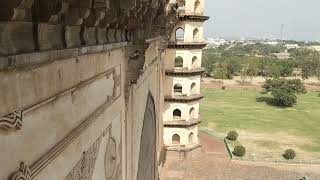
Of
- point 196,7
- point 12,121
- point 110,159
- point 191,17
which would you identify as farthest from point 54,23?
point 196,7

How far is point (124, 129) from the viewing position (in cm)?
797

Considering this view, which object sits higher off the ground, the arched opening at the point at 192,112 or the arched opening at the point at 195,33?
the arched opening at the point at 195,33

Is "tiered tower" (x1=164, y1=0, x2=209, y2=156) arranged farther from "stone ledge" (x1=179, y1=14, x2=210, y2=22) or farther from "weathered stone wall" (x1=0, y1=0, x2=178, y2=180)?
"weathered stone wall" (x1=0, y1=0, x2=178, y2=180)

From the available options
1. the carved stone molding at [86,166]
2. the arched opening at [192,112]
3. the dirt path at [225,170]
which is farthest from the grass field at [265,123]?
the carved stone molding at [86,166]

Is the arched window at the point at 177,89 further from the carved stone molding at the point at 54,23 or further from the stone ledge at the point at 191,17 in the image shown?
the carved stone molding at the point at 54,23

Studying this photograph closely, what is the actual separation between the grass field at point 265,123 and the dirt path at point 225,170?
2067 mm

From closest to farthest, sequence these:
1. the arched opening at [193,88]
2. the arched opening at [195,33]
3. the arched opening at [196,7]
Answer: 1. the arched opening at [196,7]
2. the arched opening at [195,33]
3. the arched opening at [193,88]

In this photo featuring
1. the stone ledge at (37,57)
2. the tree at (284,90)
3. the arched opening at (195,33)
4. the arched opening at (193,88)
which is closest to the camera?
the stone ledge at (37,57)

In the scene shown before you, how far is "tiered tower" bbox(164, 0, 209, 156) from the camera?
80.7 feet

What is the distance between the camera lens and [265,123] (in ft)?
132

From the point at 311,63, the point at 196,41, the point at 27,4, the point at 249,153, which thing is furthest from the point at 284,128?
the point at 311,63

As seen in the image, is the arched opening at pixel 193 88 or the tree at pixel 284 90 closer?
the arched opening at pixel 193 88

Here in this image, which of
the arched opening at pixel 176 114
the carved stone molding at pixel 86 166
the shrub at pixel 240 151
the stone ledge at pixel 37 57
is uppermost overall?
the stone ledge at pixel 37 57

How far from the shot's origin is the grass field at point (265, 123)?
31.5 meters
